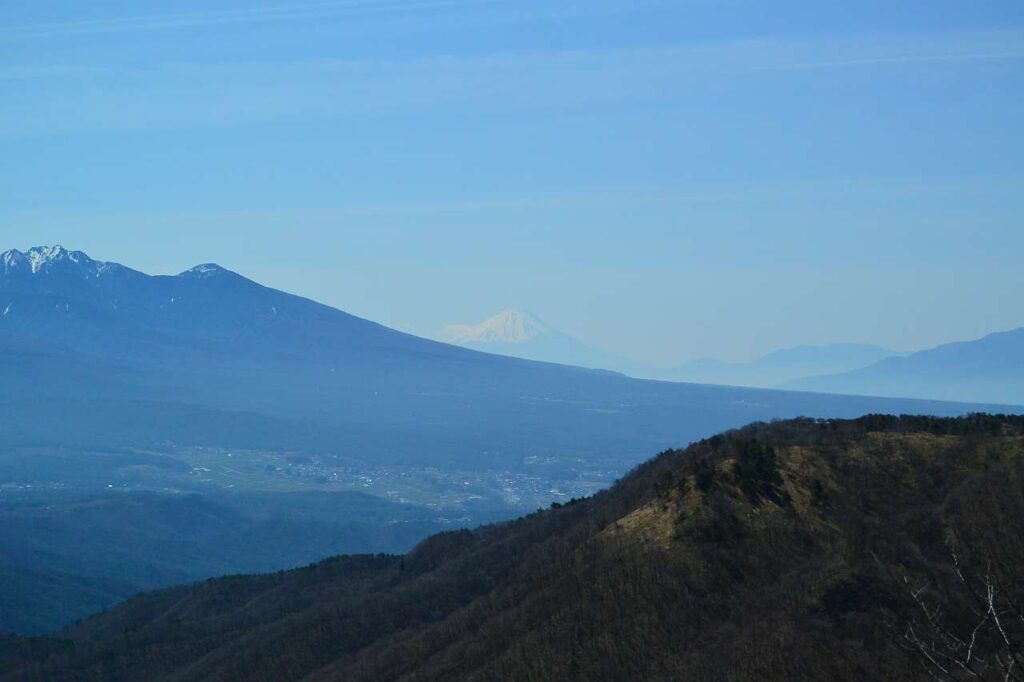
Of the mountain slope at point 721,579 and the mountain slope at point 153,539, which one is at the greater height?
the mountain slope at point 721,579

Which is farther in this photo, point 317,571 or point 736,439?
point 317,571

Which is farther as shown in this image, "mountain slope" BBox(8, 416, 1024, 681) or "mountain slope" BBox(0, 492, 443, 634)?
"mountain slope" BBox(0, 492, 443, 634)

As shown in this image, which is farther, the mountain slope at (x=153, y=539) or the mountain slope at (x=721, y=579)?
the mountain slope at (x=153, y=539)

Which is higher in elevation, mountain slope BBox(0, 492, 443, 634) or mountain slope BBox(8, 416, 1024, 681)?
mountain slope BBox(8, 416, 1024, 681)

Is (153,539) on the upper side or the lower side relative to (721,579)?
lower

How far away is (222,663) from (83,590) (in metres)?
56.8

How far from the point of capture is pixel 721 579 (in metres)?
46.7

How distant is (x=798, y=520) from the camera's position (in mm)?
48844

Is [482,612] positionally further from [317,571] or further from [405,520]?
[405,520]

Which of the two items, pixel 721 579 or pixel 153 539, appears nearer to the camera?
pixel 721 579

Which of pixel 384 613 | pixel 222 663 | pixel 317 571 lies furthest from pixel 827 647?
pixel 317 571

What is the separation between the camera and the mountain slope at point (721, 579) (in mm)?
41875

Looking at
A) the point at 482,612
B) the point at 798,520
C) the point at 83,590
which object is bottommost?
the point at 83,590

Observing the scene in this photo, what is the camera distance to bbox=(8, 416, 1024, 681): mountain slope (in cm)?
4188
